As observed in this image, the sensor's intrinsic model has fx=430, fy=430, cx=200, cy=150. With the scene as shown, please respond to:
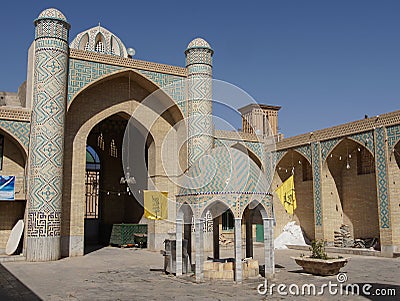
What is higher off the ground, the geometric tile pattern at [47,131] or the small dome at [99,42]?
the small dome at [99,42]

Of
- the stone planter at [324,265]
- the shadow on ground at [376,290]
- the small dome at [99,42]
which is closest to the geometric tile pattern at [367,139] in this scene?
the stone planter at [324,265]

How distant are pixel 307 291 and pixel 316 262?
168 centimetres

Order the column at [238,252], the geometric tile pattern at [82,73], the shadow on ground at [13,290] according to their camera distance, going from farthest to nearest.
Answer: the geometric tile pattern at [82,73] → the column at [238,252] → the shadow on ground at [13,290]

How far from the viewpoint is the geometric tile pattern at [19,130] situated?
1349 cm

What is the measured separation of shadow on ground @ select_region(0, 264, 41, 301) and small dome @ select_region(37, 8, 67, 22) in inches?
Answer: 321

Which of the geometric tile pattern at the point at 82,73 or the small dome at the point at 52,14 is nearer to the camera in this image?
the small dome at the point at 52,14

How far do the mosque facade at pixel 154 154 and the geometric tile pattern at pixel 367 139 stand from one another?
0.12 ft

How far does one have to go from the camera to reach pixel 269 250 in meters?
9.20

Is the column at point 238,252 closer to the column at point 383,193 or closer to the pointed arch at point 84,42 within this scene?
the column at point 383,193

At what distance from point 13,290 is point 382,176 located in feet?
37.7

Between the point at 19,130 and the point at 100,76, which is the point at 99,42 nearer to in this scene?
the point at 100,76

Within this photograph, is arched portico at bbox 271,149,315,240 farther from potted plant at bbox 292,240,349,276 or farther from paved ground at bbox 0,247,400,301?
potted plant at bbox 292,240,349,276

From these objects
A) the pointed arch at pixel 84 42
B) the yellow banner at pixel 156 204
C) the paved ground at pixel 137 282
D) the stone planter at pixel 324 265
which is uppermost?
the pointed arch at pixel 84 42

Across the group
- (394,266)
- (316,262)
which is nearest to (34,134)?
(316,262)
